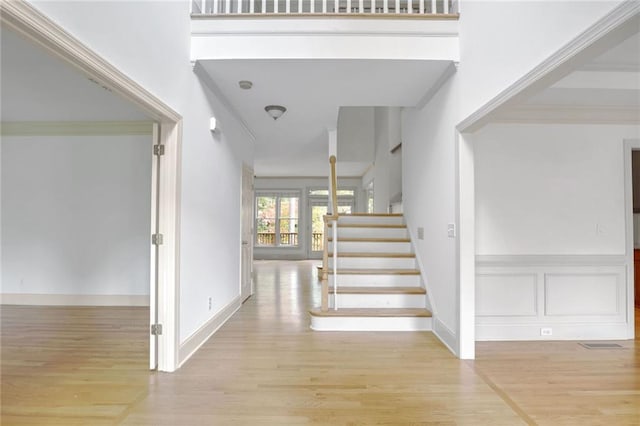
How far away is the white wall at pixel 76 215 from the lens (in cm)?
471

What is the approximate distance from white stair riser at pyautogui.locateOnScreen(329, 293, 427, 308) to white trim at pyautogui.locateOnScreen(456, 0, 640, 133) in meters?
2.28

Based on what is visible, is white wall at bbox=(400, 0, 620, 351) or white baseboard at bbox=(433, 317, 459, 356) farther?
white baseboard at bbox=(433, 317, 459, 356)

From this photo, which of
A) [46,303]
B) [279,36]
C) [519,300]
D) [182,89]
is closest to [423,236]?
[519,300]

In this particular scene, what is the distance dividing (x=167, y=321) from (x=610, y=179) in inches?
175

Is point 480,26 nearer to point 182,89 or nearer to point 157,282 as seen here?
point 182,89

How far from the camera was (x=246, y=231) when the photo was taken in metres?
5.16

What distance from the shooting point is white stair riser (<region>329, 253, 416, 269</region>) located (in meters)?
4.39

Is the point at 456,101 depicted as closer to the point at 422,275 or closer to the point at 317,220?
the point at 422,275

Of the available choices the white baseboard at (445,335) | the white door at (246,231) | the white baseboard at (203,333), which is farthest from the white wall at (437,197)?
the white door at (246,231)

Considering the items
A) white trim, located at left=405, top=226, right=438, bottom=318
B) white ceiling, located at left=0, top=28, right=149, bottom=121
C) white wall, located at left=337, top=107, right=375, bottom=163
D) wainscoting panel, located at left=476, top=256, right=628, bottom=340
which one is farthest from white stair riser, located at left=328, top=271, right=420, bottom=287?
white wall, located at left=337, top=107, right=375, bottom=163

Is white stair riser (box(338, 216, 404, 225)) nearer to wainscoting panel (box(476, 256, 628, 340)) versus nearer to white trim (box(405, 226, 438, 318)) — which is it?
white trim (box(405, 226, 438, 318))

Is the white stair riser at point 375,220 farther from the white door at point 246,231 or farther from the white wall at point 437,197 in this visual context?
the white door at point 246,231

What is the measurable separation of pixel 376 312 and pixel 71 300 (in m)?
4.29

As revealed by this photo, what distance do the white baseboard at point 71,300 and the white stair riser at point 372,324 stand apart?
9.04 feet
